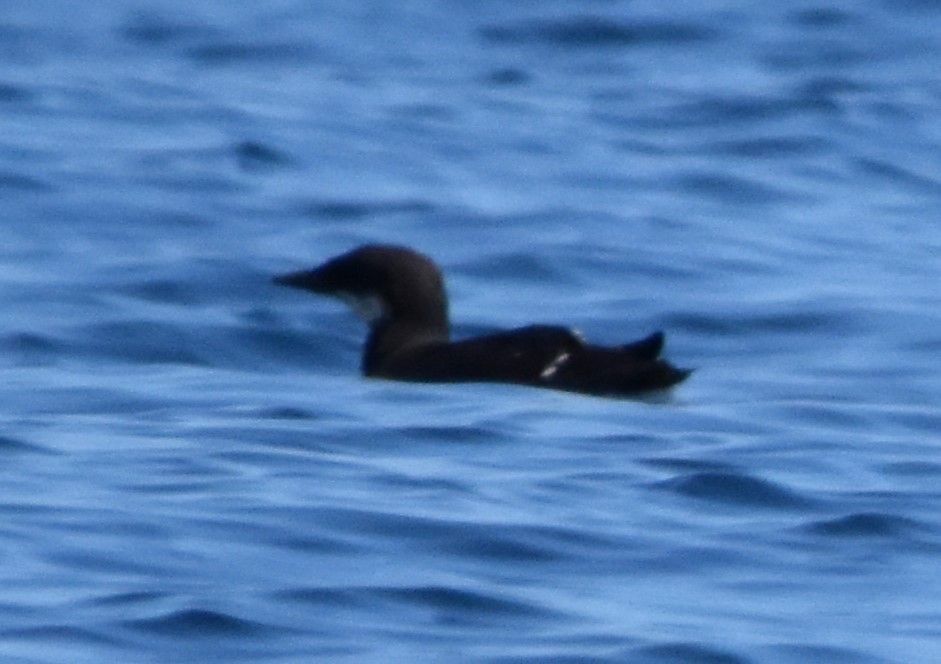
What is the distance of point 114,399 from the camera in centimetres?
1012

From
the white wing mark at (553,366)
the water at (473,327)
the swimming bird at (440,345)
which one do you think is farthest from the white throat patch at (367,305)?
the white wing mark at (553,366)

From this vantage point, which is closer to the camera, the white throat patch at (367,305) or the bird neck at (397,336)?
the bird neck at (397,336)

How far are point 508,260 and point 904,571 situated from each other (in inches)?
297

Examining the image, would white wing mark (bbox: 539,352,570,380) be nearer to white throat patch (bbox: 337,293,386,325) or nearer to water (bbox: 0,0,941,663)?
water (bbox: 0,0,941,663)

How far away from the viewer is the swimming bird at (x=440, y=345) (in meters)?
10.8

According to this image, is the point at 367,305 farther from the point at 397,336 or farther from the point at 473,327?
the point at 473,327

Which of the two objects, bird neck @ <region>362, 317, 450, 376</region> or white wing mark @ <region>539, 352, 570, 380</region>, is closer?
white wing mark @ <region>539, 352, 570, 380</region>

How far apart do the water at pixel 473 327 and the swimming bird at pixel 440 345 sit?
0.23m

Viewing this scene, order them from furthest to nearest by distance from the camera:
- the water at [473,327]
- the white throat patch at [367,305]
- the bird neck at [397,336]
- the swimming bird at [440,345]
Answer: the white throat patch at [367,305] < the bird neck at [397,336] < the swimming bird at [440,345] < the water at [473,327]

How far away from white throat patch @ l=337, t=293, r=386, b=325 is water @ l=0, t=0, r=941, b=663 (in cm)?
31

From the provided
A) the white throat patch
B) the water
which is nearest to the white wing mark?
the water

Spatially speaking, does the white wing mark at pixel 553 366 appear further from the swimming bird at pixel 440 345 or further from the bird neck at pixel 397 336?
the bird neck at pixel 397 336

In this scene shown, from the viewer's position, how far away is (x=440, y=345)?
38.0 ft

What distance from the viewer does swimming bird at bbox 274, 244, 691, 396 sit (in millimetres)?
10750
